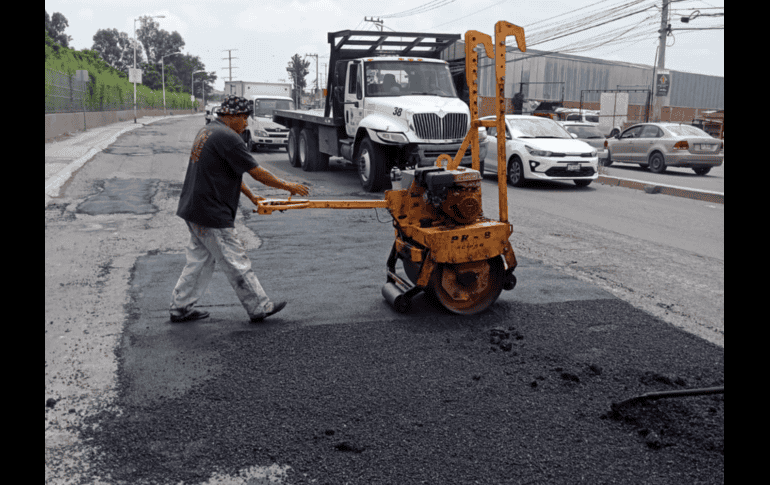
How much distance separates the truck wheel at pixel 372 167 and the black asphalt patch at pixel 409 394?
23.6 feet

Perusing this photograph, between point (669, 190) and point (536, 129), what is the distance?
3.36 m

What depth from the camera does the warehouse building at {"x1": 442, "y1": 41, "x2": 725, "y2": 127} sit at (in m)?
51.9

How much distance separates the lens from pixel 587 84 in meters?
60.7

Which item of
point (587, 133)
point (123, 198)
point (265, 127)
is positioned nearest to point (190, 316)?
point (123, 198)

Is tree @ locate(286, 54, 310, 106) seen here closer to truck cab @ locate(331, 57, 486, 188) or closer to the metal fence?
the metal fence

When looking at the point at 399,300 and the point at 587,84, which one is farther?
the point at 587,84

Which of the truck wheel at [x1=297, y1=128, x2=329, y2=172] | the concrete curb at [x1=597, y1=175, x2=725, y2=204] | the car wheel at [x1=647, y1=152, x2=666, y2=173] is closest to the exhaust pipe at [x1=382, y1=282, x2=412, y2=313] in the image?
the concrete curb at [x1=597, y1=175, x2=725, y2=204]

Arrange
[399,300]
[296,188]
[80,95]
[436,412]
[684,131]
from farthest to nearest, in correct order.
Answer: [80,95] → [684,131] → [399,300] → [296,188] → [436,412]

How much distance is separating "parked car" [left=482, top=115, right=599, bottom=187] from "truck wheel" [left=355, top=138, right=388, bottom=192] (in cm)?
288

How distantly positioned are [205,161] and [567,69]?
5872cm

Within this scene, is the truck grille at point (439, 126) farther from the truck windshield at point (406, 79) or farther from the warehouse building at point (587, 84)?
the warehouse building at point (587, 84)

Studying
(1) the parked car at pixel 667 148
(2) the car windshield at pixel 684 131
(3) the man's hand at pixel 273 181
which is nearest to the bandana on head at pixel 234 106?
(3) the man's hand at pixel 273 181

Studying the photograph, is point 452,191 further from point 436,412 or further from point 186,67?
point 186,67

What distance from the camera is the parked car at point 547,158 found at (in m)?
14.5
